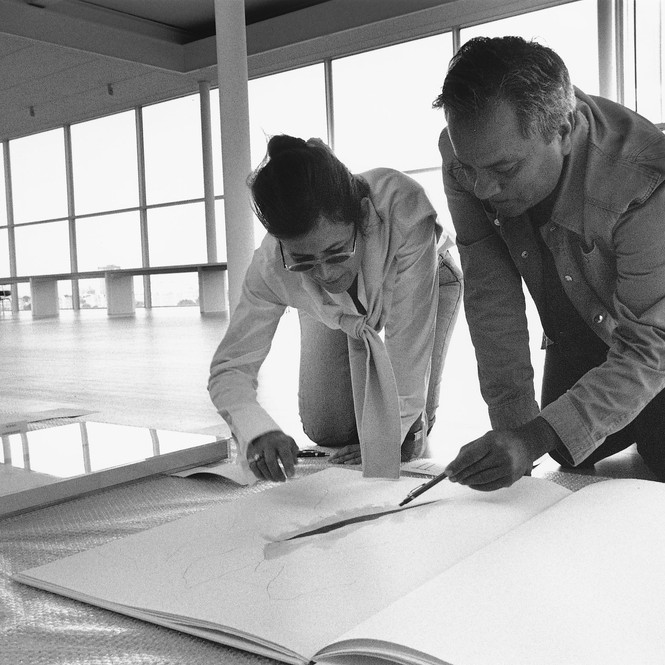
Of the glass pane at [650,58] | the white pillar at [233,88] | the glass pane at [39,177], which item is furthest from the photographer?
the glass pane at [39,177]

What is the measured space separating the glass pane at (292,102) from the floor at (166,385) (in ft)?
12.7

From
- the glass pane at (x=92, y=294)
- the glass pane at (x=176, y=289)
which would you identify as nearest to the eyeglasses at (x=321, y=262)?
the glass pane at (x=176, y=289)

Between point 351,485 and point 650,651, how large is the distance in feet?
2.02

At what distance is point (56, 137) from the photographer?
1176 cm

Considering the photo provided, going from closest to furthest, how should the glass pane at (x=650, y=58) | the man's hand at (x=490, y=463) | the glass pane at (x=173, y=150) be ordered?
1. the man's hand at (x=490, y=463)
2. the glass pane at (x=650, y=58)
3. the glass pane at (x=173, y=150)

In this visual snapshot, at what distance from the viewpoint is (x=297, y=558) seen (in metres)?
0.86

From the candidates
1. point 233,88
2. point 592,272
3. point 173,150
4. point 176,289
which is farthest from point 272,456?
point 176,289

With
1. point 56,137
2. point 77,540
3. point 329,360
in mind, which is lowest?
point 77,540

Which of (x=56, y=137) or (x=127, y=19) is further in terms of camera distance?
(x=56, y=137)

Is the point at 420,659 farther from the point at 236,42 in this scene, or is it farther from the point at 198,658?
the point at 236,42

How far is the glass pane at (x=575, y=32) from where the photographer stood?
695 centimetres

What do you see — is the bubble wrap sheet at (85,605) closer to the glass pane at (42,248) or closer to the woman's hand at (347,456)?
the woman's hand at (347,456)

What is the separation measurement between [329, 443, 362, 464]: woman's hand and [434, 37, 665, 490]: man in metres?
0.35

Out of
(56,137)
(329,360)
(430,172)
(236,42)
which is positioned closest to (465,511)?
(329,360)
